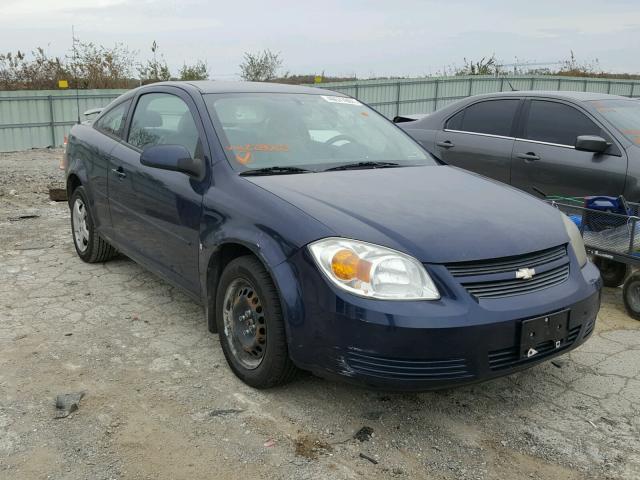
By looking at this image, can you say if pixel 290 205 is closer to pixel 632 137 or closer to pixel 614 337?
pixel 614 337

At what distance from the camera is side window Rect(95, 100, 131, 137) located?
16.2ft

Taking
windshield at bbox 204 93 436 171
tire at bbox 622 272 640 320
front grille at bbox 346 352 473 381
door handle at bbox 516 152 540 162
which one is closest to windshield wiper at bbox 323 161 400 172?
windshield at bbox 204 93 436 171

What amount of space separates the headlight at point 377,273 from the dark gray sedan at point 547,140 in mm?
3483

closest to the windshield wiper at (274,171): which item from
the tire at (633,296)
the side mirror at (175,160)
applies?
the side mirror at (175,160)

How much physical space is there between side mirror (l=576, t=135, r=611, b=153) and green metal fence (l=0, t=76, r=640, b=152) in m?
3.47

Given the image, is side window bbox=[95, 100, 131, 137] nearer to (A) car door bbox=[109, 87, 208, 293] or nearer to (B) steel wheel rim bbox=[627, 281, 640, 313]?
(A) car door bbox=[109, 87, 208, 293]

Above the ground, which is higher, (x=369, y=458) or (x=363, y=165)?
(x=363, y=165)

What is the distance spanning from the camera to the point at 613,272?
5.40 meters

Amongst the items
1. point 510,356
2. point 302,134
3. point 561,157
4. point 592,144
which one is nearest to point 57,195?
point 302,134

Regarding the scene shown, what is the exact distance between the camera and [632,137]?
562 cm

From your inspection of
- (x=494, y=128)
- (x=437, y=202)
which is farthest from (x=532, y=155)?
(x=437, y=202)

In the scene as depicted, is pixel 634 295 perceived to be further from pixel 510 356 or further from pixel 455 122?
pixel 455 122

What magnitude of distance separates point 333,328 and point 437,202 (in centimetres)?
98

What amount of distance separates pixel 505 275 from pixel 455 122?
14.8 ft
